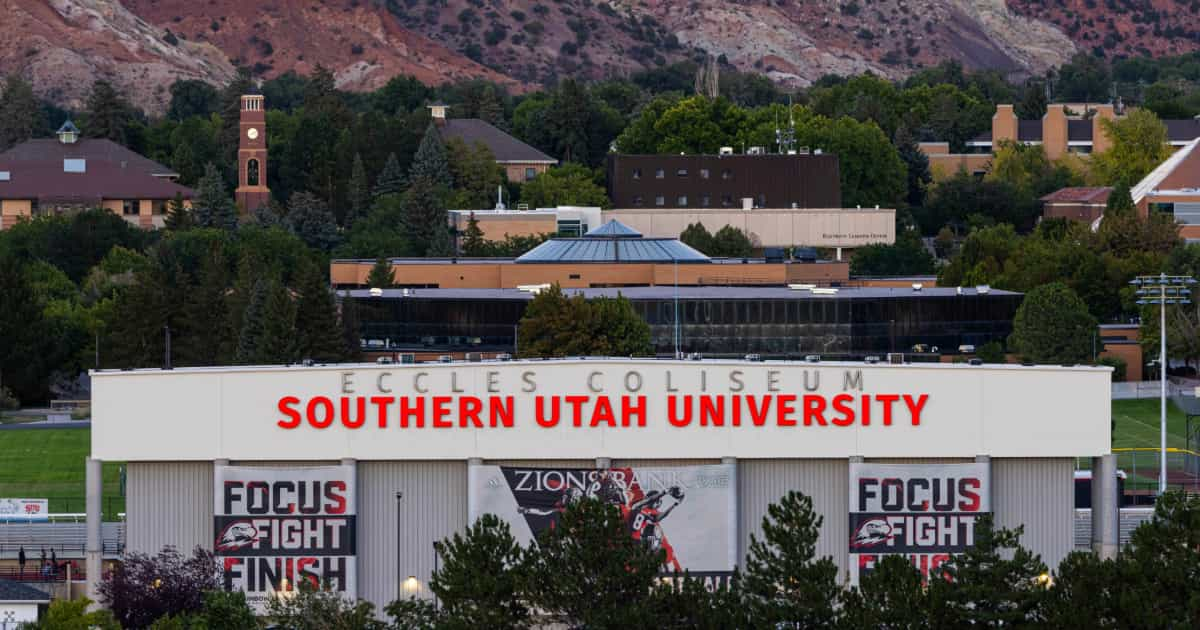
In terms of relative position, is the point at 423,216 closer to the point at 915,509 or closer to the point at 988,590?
the point at 915,509

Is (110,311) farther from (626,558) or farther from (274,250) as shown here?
(626,558)

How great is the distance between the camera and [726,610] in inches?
2459

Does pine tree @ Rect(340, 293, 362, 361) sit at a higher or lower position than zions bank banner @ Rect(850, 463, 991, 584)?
higher

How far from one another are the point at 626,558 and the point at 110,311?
82926 millimetres

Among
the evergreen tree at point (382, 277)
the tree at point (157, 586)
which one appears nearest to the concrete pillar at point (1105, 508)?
the tree at point (157, 586)

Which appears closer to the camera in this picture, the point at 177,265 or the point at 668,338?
the point at 668,338

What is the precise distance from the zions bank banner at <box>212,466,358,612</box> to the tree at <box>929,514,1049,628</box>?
1597 cm

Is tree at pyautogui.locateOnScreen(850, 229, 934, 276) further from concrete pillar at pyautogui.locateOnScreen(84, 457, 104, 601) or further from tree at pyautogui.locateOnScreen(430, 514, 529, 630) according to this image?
tree at pyautogui.locateOnScreen(430, 514, 529, 630)

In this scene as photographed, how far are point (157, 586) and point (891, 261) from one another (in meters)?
113

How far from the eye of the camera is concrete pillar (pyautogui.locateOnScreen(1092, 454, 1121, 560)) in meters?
73.3

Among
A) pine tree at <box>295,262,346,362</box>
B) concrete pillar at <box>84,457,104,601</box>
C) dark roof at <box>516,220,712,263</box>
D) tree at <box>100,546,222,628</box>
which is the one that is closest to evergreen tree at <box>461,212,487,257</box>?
dark roof at <box>516,220,712,263</box>

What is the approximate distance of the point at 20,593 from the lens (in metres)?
73.7

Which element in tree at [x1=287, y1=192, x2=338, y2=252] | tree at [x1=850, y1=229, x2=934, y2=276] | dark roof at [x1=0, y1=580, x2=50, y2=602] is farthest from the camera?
tree at [x1=287, y1=192, x2=338, y2=252]

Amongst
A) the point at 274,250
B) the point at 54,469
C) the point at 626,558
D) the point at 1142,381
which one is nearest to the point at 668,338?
the point at 1142,381
